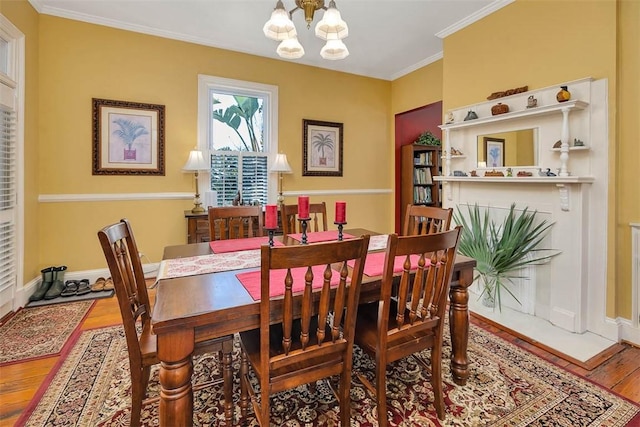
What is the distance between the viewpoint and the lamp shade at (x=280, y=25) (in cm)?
194

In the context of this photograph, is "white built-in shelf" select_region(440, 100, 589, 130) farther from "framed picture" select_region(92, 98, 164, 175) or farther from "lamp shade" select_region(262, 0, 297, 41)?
"framed picture" select_region(92, 98, 164, 175)

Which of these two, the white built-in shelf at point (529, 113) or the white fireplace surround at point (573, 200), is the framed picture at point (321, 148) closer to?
→ the white built-in shelf at point (529, 113)

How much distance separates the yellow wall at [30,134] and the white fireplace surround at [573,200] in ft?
14.0

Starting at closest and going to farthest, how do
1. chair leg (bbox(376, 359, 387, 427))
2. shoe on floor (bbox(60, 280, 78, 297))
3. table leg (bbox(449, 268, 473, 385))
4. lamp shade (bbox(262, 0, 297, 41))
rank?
chair leg (bbox(376, 359, 387, 427)), table leg (bbox(449, 268, 473, 385)), lamp shade (bbox(262, 0, 297, 41)), shoe on floor (bbox(60, 280, 78, 297))

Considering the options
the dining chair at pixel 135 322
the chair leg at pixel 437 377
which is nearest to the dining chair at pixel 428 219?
the chair leg at pixel 437 377

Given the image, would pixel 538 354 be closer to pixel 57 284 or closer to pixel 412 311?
pixel 412 311

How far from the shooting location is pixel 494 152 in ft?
9.88

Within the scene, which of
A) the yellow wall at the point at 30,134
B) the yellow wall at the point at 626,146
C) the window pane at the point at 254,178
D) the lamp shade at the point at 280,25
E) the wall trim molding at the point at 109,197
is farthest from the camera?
the window pane at the point at 254,178

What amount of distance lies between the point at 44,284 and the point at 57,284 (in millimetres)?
118

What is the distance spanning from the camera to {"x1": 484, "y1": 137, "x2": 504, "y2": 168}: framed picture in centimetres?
296

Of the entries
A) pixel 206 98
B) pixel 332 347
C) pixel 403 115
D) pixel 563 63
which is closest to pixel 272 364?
pixel 332 347

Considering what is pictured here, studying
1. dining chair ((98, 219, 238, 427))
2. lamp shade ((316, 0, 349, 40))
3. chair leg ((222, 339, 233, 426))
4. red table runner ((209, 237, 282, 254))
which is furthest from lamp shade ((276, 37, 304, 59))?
chair leg ((222, 339, 233, 426))

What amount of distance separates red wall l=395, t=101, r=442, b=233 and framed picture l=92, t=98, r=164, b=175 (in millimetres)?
3391

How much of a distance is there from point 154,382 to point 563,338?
2.81m
